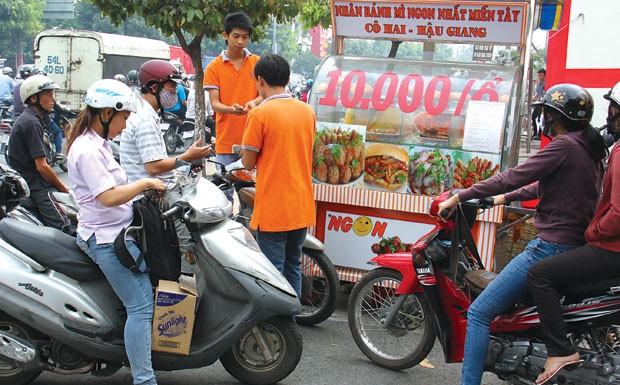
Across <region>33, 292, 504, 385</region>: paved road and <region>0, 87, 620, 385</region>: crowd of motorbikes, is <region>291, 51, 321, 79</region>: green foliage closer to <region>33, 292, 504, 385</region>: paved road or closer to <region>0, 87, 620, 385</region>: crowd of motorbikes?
<region>33, 292, 504, 385</region>: paved road

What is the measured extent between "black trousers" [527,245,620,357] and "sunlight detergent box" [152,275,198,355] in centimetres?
175

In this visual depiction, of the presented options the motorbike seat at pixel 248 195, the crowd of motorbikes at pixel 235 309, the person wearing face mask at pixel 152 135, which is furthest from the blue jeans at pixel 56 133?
the crowd of motorbikes at pixel 235 309

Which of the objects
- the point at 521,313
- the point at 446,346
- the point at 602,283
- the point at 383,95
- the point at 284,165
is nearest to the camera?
the point at 602,283

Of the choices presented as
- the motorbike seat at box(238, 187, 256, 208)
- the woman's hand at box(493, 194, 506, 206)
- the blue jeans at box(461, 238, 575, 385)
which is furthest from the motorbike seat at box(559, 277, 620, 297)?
the motorbike seat at box(238, 187, 256, 208)

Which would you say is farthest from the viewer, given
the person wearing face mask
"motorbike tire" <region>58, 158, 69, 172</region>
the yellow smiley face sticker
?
"motorbike tire" <region>58, 158, 69, 172</region>

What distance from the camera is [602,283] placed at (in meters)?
3.38

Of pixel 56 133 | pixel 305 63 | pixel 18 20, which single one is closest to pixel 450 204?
pixel 56 133

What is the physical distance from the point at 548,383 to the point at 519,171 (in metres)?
1.05

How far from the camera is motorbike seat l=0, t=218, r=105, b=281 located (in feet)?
11.9

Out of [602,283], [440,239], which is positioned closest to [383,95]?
[440,239]

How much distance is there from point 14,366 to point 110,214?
933 millimetres

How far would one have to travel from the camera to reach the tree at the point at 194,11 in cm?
892

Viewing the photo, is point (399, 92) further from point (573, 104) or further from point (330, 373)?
point (330, 373)

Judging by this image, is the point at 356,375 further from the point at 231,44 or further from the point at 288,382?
the point at 231,44
